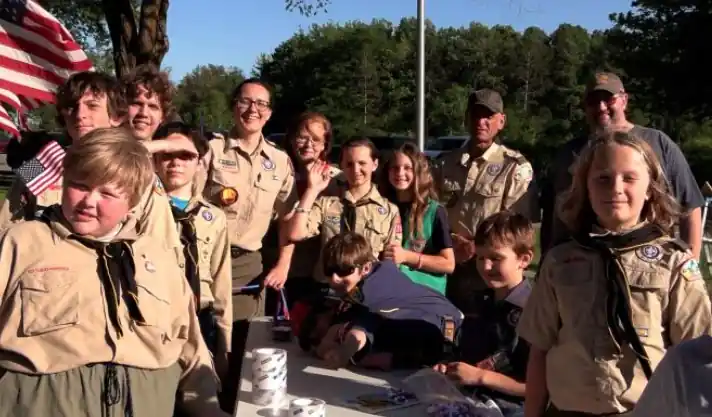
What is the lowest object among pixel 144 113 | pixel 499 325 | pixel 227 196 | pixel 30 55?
pixel 499 325

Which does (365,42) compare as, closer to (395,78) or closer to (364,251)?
(395,78)

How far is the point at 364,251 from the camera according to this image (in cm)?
342

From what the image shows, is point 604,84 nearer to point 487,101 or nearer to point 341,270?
point 487,101

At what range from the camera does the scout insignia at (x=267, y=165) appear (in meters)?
4.52

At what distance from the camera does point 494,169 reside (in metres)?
4.56

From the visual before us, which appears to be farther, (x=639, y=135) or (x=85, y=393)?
(x=639, y=135)

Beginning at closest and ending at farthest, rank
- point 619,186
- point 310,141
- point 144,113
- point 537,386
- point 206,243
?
point 619,186
point 537,386
point 206,243
point 144,113
point 310,141

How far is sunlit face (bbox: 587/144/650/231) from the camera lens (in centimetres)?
236

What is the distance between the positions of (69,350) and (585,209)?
1.59 meters

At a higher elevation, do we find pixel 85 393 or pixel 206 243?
pixel 206 243

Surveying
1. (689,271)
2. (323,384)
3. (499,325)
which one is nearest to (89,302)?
(323,384)

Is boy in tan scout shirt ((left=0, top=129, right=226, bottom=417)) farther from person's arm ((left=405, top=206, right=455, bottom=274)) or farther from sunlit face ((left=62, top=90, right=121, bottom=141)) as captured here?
person's arm ((left=405, top=206, right=455, bottom=274))

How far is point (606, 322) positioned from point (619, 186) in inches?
15.7

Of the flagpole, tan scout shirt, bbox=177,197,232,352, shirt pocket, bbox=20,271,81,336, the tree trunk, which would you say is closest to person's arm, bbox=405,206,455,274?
tan scout shirt, bbox=177,197,232,352
